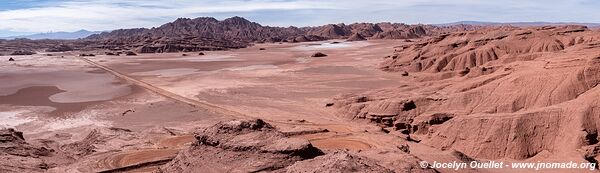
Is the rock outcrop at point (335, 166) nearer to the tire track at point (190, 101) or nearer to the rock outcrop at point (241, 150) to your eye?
the rock outcrop at point (241, 150)

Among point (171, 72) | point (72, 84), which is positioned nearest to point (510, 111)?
point (72, 84)

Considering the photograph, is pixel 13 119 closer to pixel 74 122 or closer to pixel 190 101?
pixel 74 122

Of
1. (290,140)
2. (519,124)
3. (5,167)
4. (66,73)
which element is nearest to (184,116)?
(5,167)

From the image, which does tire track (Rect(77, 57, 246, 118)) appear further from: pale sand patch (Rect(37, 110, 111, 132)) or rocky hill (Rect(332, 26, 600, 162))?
rocky hill (Rect(332, 26, 600, 162))

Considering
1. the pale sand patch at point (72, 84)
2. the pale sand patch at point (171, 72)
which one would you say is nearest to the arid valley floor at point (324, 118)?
the pale sand patch at point (72, 84)

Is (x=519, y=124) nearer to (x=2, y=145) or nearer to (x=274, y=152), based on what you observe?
(x=274, y=152)

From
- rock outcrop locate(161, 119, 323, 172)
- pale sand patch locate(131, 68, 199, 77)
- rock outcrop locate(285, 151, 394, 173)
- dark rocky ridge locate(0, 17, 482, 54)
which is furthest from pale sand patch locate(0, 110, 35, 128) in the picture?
dark rocky ridge locate(0, 17, 482, 54)
